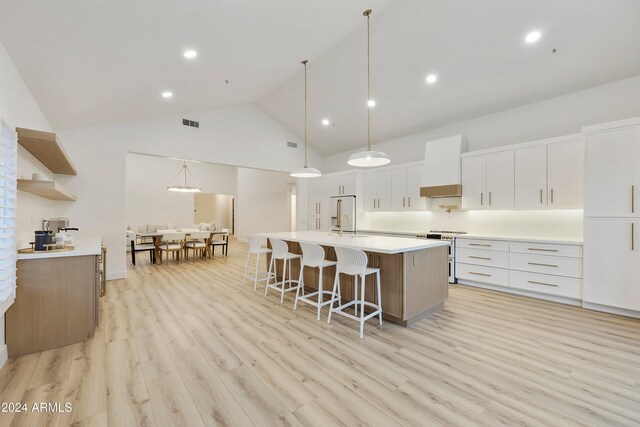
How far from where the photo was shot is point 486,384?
2006 mm

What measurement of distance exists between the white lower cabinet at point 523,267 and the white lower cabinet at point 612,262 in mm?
152

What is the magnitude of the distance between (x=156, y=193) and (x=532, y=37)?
1154 centimetres

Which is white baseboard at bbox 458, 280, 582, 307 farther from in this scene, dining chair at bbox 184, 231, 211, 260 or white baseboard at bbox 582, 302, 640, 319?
dining chair at bbox 184, 231, 211, 260

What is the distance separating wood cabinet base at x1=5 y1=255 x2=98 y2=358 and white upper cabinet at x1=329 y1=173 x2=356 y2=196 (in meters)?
5.19

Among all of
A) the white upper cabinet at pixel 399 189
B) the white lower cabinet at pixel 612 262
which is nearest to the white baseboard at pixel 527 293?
the white lower cabinet at pixel 612 262

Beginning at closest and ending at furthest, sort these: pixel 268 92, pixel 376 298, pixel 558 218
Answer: pixel 376 298, pixel 558 218, pixel 268 92

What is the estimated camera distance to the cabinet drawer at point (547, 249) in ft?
12.1

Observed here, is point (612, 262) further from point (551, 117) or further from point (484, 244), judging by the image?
point (551, 117)

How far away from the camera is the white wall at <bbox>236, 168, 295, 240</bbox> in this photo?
1087cm

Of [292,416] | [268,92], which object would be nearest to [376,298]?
[292,416]

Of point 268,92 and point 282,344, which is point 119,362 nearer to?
point 282,344

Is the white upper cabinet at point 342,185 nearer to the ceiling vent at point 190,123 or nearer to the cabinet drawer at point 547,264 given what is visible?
the ceiling vent at point 190,123

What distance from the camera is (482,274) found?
454 cm

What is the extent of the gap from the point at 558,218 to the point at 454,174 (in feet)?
5.47
